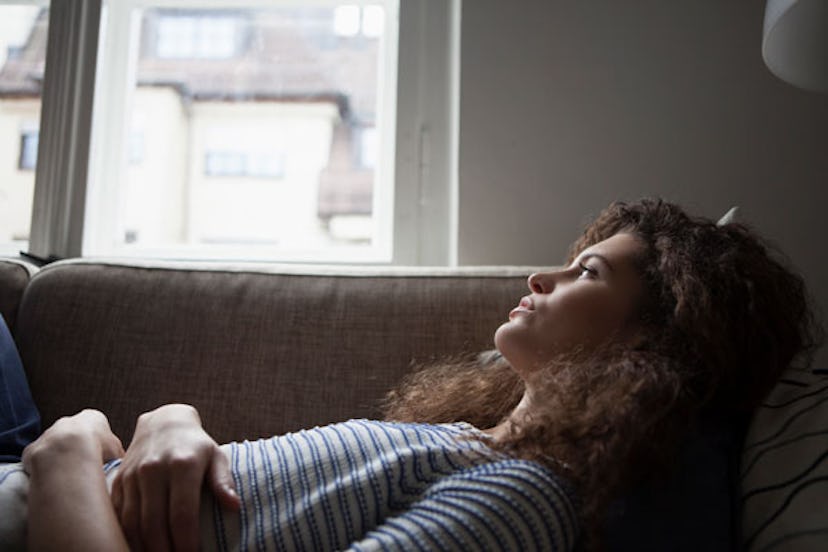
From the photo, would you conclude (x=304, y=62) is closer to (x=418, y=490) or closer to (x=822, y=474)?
(x=418, y=490)

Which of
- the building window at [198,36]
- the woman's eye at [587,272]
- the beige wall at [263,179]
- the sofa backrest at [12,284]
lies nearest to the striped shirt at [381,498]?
the woman's eye at [587,272]

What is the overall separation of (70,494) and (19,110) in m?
1.51

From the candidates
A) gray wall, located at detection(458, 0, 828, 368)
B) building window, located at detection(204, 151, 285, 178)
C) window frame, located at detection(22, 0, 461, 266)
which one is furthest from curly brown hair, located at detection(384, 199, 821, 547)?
building window, located at detection(204, 151, 285, 178)

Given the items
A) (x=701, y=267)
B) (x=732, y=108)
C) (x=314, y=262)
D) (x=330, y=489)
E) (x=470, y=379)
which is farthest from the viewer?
(x=314, y=262)

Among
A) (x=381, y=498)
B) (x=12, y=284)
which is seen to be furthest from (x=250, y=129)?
(x=381, y=498)

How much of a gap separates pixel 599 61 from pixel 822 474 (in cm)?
104

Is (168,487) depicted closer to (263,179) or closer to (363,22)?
(263,179)

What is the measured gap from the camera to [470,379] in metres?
1.22

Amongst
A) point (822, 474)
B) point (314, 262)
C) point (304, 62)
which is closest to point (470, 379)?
point (822, 474)

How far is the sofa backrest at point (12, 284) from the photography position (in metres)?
1.39

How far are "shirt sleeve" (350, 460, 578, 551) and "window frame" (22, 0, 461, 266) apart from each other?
0.92 meters

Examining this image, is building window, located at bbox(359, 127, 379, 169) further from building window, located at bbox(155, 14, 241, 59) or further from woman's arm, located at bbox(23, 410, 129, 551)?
woman's arm, located at bbox(23, 410, 129, 551)

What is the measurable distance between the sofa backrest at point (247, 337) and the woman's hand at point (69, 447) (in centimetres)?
30

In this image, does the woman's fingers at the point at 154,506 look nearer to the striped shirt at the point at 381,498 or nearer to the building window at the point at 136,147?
the striped shirt at the point at 381,498
